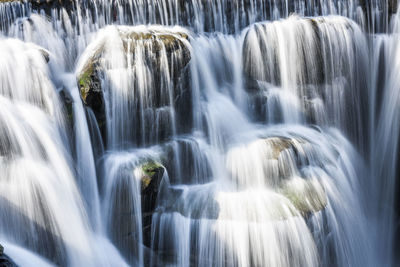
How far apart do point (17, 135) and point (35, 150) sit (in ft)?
1.24

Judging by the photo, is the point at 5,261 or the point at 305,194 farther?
the point at 305,194

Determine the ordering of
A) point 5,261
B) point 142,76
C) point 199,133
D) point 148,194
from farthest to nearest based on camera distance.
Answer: point 199,133 → point 142,76 → point 148,194 → point 5,261

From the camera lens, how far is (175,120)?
9.05m

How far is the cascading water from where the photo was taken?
733cm

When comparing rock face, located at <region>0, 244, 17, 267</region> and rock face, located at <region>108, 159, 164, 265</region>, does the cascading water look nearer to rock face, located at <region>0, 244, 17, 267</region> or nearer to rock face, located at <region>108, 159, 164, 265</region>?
rock face, located at <region>108, 159, 164, 265</region>

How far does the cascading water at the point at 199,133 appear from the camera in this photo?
733 centimetres

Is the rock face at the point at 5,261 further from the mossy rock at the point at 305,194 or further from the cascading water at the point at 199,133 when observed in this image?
the mossy rock at the point at 305,194

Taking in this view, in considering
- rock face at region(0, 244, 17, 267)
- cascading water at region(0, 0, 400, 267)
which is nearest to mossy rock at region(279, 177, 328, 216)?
cascading water at region(0, 0, 400, 267)

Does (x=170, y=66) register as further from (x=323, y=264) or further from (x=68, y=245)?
(x=323, y=264)

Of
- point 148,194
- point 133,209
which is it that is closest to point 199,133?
point 148,194

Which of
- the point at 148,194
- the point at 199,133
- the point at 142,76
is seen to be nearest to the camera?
the point at 148,194

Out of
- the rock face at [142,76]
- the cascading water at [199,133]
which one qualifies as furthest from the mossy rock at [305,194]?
the rock face at [142,76]

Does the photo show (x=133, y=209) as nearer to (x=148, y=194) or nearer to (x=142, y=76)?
(x=148, y=194)

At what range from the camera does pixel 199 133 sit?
9.34 metres
